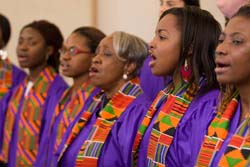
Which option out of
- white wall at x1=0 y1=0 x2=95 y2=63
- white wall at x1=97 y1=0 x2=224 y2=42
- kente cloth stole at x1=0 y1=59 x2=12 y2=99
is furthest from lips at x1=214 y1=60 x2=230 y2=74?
white wall at x1=0 y1=0 x2=95 y2=63

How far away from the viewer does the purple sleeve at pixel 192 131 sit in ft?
6.62

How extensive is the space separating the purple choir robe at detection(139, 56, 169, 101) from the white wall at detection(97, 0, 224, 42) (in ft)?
3.07

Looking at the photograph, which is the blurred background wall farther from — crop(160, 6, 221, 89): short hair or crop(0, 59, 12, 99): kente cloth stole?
crop(160, 6, 221, 89): short hair

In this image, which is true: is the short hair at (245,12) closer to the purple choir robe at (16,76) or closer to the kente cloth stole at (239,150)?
the kente cloth stole at (239,150)

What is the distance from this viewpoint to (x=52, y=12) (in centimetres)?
459

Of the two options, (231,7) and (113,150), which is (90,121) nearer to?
(113,150)

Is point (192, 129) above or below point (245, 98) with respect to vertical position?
below

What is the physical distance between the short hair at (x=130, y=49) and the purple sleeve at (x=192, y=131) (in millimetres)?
615

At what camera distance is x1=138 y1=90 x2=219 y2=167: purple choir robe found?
2.02m

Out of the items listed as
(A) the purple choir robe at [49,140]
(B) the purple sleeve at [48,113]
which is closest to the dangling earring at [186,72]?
(A) the purple choir robe at [49,140]

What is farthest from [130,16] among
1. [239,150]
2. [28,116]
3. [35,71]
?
[239,150]

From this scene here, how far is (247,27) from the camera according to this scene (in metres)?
1.83

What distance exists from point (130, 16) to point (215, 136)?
2163mm

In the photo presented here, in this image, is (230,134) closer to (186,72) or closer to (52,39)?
(186,72)
